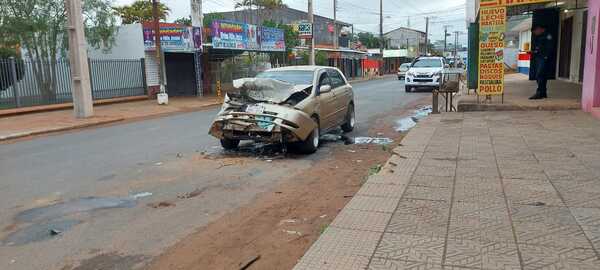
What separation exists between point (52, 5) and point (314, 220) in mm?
21067

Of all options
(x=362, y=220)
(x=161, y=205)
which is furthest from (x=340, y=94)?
(x=362, y=220)

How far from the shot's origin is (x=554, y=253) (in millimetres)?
3861

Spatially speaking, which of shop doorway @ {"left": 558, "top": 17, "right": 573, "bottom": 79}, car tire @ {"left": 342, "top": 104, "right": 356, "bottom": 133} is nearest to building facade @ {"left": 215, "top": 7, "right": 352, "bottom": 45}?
shop doorway @ {"left": 558, "top": 17, "right": 573, "bottom": 79}

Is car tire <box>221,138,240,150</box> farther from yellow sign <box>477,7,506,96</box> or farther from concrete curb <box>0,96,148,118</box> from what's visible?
concrete curb <box>0,96,148,118</box>

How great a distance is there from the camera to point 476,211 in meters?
4.99

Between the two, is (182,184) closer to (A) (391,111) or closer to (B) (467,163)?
(B) (467,163)

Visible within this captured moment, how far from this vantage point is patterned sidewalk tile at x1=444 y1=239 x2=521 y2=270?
371cm

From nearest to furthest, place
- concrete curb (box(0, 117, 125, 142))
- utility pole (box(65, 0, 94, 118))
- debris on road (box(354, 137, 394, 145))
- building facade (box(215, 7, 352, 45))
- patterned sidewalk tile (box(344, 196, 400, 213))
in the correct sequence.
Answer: patterned sidewalk tile (box(344, 196, 400, 213))
debris on road (box(354, 137, 394, 145))
concrete curb (box(0, 117, 125, 142))
utility pole (box(65, 0, 94, 118))
building facade (box(215, 7, 352, 45))

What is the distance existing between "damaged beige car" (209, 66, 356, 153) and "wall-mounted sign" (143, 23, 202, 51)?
15658 millimetres

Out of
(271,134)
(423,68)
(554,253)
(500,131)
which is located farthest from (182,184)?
(423,68)

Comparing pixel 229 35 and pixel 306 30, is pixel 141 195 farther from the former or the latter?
pixel 306 30

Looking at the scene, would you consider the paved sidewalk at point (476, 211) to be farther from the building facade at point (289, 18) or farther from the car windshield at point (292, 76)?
the building facade at point (289, 18)

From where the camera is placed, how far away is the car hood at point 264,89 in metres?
9.40

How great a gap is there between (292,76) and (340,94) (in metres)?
1.48
